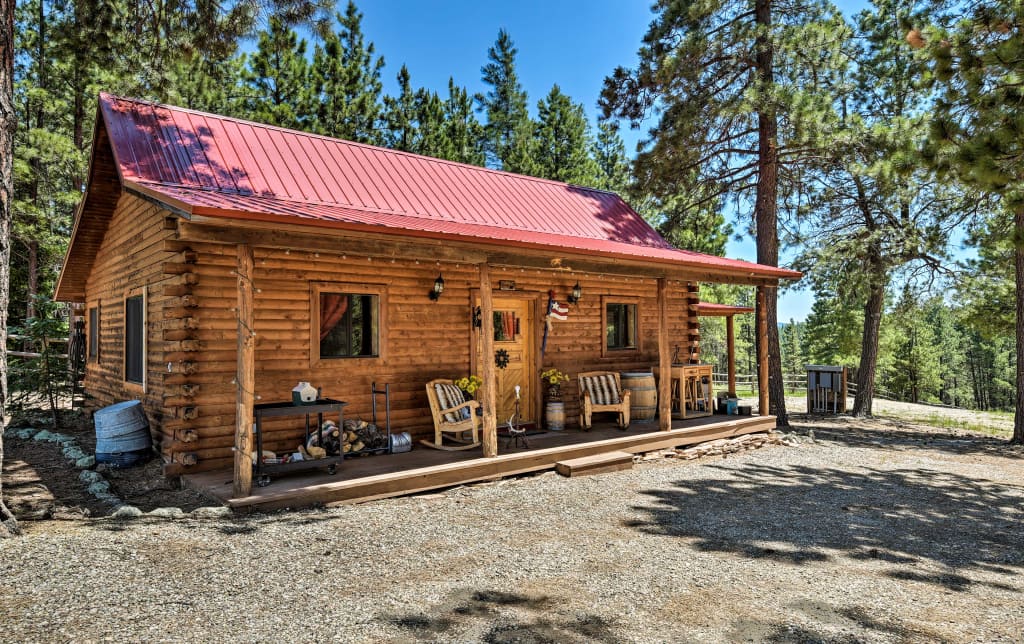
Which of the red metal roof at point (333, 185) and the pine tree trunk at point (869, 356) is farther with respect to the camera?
the pine tree trunk at point (869, 356)

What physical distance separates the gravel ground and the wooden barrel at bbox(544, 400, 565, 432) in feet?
8.00

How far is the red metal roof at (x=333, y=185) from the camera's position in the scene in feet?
20.7

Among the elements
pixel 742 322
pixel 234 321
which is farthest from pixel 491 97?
pixel 742 322

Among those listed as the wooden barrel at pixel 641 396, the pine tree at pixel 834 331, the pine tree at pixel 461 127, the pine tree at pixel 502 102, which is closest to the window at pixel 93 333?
the wooden barrel at pixel 641 396

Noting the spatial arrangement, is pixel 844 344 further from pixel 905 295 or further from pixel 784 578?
pixel 784 578

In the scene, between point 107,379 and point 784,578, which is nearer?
point 784,578

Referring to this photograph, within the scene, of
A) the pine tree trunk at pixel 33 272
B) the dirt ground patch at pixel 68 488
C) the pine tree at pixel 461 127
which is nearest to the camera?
the dirt ground patch at pixel 68 488

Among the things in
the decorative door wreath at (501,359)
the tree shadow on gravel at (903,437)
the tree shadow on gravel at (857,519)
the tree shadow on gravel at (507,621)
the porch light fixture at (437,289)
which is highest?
the porch light fixture at (437,289)

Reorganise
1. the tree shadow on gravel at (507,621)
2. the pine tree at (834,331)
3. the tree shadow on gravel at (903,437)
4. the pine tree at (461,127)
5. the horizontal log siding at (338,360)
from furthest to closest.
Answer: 1. the pine tree at (834,331)
2. the pine tree at (461,127)
3. the tree shadow on gravel at (903,437)
4. the horizontal log siding at (338,360)
5. the tree shadow on gravel at (507,621)

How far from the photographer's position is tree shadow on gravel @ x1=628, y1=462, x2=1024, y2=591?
4578 millimetres

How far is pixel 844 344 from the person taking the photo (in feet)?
109

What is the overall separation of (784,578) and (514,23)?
2773 centimetres

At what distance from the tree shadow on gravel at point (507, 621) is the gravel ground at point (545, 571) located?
0.01 m

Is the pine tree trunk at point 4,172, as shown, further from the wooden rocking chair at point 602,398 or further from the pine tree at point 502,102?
the pine tree at point 502,102
